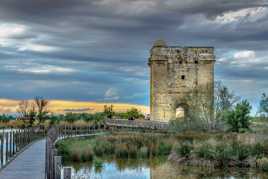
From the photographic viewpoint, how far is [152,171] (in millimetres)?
28391

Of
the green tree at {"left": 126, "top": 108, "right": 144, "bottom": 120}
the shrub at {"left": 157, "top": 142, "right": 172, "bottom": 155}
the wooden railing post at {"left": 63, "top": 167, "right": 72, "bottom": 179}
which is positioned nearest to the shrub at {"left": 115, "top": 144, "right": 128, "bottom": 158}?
the shrub at {"left": 157, "top": 142, "right": 172, "bottom": 155}

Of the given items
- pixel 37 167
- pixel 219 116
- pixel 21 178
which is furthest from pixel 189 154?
pixel 219 116

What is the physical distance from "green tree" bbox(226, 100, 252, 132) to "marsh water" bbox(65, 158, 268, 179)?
47.5ft

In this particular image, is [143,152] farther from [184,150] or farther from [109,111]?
[109,111]

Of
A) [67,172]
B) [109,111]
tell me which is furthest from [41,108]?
[67,172]

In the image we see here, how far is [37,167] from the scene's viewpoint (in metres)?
19.3

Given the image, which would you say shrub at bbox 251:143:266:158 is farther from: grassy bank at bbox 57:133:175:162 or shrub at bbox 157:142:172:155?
shrub at bbox 157:142:172:155

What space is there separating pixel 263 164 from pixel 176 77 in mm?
33285

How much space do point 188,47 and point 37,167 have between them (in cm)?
4325

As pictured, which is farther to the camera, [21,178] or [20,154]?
[20,154]

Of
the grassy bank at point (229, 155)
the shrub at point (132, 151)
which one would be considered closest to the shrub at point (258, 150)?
the grassy bank at point (229, 155)

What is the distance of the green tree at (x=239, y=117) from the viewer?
44.8 meters

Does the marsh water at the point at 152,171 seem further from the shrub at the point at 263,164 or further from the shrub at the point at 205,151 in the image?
the shrub at the point at 205,151

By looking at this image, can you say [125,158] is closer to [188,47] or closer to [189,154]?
[189,154]
